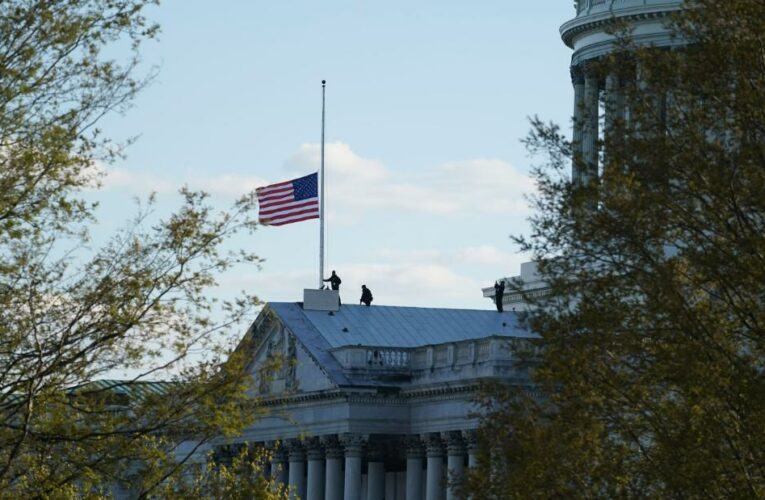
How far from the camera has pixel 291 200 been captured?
138500mm

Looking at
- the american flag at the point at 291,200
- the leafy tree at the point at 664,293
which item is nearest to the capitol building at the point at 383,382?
the american flag at the point at 291,200

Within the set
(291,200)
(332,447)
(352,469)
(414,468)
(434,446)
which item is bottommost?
(414,468)

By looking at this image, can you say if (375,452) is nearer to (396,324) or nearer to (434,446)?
(434,446)

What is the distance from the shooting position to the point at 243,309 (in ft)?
167

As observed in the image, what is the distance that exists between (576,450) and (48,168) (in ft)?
39.2

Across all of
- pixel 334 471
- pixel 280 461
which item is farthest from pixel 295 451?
pixel 334 471

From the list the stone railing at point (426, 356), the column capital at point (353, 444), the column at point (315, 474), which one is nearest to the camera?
the stone railing at point (426, 356)

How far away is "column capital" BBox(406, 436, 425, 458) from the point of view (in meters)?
135

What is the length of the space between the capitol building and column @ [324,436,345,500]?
6 cm

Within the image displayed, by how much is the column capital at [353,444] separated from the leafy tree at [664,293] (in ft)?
273

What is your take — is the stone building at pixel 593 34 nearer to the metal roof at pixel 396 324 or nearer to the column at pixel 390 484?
the metal roof at pixel 396 324

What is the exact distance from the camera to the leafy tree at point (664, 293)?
4850 centimetres

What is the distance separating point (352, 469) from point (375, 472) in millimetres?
3395

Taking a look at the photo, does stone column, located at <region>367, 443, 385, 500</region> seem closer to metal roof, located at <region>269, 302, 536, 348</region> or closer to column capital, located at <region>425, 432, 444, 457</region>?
metal roof, located at <region>269, 302, 536, 348</region>
